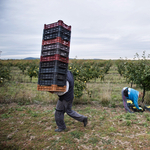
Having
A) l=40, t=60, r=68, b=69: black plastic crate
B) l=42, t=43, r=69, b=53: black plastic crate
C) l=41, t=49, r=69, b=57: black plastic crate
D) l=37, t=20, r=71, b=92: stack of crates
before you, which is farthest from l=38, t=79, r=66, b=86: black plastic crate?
l=42, t=43, r=69, b=53: black plastic crate

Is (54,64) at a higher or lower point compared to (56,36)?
lower

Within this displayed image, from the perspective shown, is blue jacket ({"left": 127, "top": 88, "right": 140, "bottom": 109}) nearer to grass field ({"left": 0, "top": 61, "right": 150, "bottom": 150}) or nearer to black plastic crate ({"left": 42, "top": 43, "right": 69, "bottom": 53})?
grass field ({"left": 0, "top": 61, "right": 150, "bottom": 150})

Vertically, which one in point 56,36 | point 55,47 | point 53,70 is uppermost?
point 56,36

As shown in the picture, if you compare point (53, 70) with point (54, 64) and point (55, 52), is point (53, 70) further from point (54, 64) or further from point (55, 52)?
point (55, 52)

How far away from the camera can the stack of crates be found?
133 inches

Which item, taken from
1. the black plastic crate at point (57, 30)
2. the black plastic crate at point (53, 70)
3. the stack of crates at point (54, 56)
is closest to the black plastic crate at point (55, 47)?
the stack of crates at point (54, 56)

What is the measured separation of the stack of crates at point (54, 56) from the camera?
339 cm

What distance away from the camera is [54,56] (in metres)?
3.44

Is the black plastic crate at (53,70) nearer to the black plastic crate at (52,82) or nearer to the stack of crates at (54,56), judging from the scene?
the stack of crates at (54,56)

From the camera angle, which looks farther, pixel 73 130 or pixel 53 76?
pixel 73 130

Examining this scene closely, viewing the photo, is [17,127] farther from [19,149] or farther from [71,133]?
[71,133]

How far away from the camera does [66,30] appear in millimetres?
3660

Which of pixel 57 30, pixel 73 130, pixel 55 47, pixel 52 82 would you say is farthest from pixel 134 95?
pixel 57 30

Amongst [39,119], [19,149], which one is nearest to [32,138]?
[19,149]
